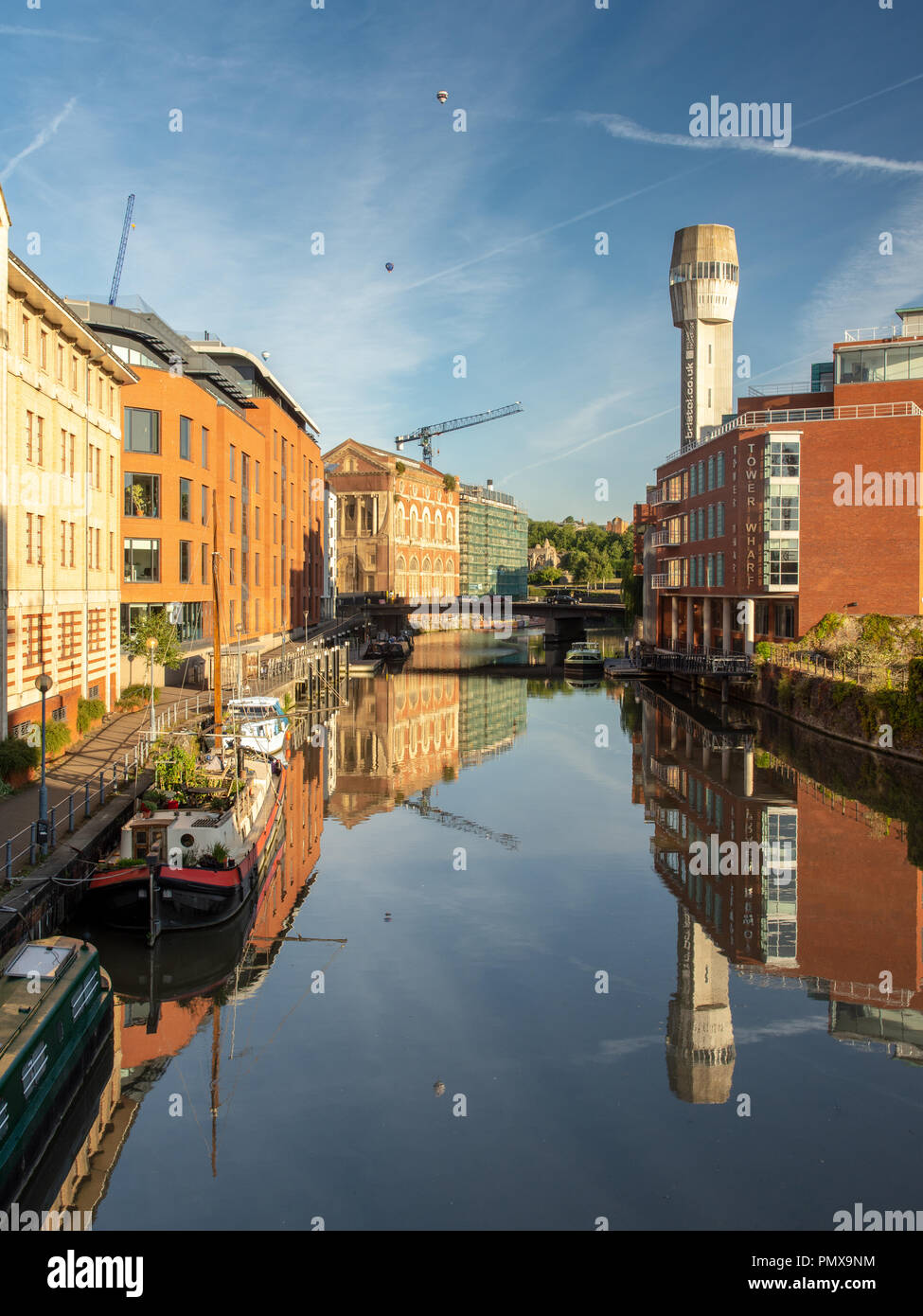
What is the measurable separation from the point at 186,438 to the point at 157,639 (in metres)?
11.4

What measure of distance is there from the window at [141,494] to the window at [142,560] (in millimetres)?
1361

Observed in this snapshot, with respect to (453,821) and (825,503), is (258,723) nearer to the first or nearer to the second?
(453,821)

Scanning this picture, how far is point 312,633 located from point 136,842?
2502 inches

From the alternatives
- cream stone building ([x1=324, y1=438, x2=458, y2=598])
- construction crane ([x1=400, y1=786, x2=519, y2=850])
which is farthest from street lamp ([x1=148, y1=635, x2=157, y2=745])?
cream stone building ([x1=324, y1=438, x2=458, y2=598])

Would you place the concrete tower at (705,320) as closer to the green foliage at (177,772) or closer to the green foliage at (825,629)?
the green foliage at (825,629)

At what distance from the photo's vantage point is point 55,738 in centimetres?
2872

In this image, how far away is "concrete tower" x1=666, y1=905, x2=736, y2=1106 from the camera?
1438 centimetres

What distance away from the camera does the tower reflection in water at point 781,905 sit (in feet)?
53.9

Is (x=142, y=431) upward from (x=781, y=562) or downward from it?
upward

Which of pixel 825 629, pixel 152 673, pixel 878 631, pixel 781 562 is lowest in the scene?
pixel 152 673

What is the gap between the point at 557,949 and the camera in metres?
20.2

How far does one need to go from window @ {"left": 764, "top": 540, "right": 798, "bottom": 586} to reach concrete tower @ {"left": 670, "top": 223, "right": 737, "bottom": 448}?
177 feet

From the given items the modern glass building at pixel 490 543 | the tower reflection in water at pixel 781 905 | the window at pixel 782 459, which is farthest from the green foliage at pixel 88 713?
the modern glass building at pixel 490 543

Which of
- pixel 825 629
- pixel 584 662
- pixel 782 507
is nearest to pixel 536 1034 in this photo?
pixel 825 629
